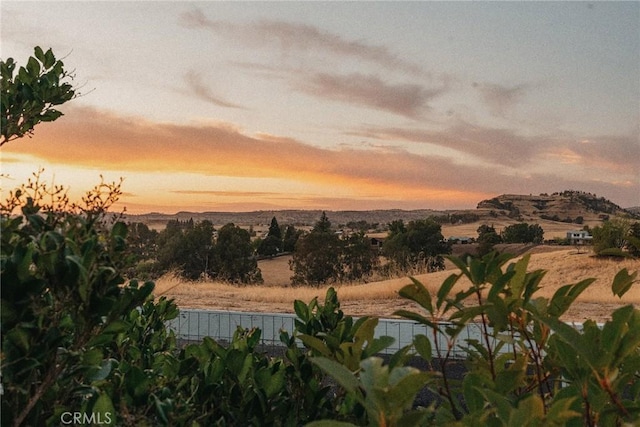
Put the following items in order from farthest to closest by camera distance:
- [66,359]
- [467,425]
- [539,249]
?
1. [539,249]
2. [66,359]
3. [467,425]

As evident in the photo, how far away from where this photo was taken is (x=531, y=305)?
3.61 feet

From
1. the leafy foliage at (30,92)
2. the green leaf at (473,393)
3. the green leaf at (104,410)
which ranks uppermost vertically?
the leafy foliage at (30,92)

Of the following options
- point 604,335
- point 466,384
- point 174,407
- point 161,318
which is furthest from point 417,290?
point 161,318

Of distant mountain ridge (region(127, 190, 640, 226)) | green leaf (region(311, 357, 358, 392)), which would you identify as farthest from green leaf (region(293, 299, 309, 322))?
distant mountain ridge (region(127, 190, 640, 226))

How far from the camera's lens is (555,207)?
59.1 meters

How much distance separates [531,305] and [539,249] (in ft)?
111

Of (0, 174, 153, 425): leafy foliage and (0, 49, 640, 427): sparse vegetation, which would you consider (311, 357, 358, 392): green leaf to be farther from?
(0, 174, 153, 425): leafy foliage

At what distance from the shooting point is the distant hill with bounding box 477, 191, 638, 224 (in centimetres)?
5644

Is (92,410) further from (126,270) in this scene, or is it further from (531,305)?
(531,305)

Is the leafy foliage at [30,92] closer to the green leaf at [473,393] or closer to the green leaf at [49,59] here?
the green leaf at [49,59]

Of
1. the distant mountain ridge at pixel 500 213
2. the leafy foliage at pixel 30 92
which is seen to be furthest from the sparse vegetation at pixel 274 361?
the distant mountain ridge at pixel 500 213

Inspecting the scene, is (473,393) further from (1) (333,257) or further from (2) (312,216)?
(2) (312,216)

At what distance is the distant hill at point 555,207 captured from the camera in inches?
2222

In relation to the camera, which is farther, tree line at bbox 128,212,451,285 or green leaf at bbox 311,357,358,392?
tree line at bbox 128,212,451,285
